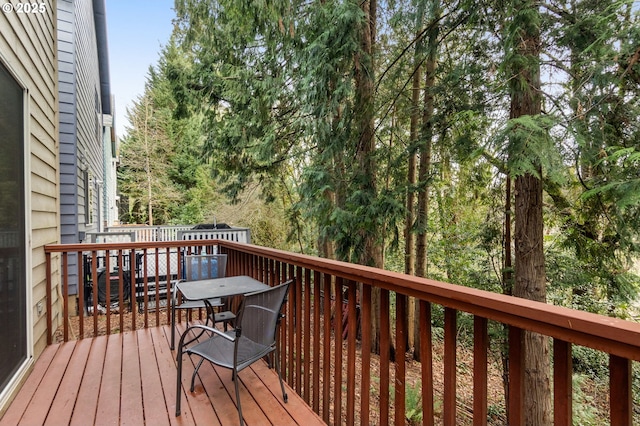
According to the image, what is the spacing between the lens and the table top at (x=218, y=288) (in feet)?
8.29

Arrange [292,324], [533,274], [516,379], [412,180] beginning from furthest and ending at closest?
[412,180] < [533,274] < [292,324] < [516,379]

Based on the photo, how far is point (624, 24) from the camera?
246 cm

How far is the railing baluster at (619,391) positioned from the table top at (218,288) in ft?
7.26

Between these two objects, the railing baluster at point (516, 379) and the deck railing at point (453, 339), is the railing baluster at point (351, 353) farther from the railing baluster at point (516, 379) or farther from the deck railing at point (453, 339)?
the railing baluster at point (516, 379)

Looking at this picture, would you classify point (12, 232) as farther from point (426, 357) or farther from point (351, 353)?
point (426, 357)

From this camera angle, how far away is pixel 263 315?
2.09 meters

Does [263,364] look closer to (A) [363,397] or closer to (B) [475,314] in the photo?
(A) [363,397]

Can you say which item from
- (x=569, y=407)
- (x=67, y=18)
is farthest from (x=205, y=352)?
(x=67, y=18)

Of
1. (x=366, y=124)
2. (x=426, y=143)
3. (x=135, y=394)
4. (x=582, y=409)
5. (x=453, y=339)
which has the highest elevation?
(x=366, y=124)

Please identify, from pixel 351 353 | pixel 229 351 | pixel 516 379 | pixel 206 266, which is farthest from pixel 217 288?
pixel 516 379

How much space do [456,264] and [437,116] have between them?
3.03m

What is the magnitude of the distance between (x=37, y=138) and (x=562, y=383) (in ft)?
13.2

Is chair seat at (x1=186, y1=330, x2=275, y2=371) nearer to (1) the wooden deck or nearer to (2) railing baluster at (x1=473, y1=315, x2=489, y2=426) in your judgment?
(1) the wooden deck

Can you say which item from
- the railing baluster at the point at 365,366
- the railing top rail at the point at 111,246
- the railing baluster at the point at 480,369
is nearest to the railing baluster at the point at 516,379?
the railing baluster at the point at 480,369
